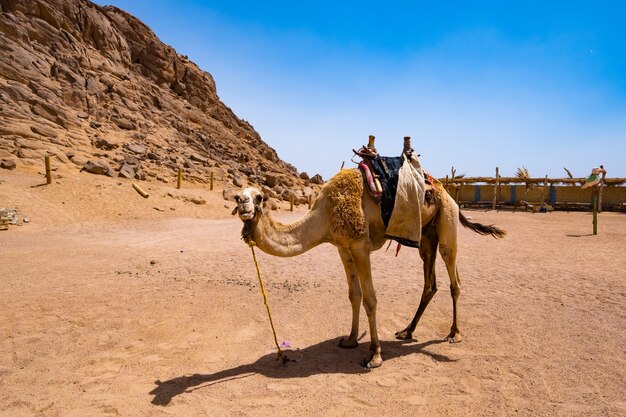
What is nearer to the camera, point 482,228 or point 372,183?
point 372,183

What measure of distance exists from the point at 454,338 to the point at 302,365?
2.13 meters

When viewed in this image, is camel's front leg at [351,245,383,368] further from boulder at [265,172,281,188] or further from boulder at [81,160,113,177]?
boulder at [265,172,281,188]

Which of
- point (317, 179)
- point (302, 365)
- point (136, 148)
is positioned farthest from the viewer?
point (317, 179)

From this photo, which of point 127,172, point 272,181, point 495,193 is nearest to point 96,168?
point 127,172

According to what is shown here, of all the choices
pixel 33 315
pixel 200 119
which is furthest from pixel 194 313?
pixel 200 119

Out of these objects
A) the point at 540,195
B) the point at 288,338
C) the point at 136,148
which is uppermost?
the point at 136,148

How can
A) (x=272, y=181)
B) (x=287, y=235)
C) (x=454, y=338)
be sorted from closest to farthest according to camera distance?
(x=287, y=235) < (x=454, y=338) < (x=272, y=181)

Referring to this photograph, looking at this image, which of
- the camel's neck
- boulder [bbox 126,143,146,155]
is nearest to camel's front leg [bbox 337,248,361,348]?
the camel's neck

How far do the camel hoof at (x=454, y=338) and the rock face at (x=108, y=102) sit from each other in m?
21.3

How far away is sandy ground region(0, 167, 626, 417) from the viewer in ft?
11.0

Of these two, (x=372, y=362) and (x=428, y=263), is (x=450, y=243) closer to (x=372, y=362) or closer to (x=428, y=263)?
(x=428, y=263)

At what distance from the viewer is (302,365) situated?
13.4 ft

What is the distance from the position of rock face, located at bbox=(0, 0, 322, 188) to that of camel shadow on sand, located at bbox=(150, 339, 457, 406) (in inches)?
805

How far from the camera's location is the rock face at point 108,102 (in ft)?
76.9
